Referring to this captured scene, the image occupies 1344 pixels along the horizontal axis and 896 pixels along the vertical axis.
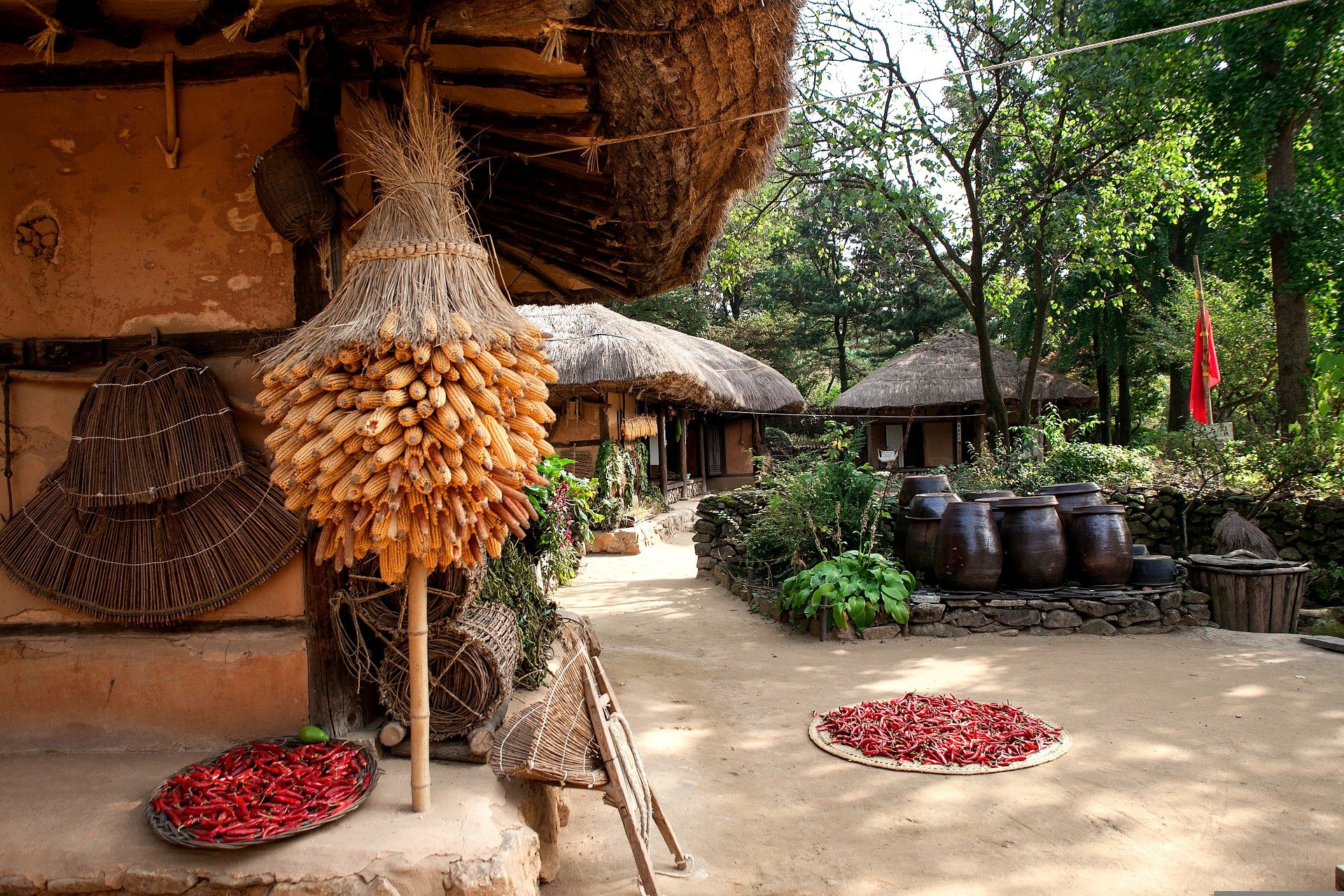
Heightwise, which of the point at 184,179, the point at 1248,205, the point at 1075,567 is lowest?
the point at 1075,567

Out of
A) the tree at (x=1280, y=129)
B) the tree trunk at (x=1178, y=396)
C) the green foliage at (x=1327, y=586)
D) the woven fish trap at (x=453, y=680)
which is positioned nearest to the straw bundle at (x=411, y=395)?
the woven fish trap at (x=453, y=680)

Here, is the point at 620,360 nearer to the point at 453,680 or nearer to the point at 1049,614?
the point at 1049,614

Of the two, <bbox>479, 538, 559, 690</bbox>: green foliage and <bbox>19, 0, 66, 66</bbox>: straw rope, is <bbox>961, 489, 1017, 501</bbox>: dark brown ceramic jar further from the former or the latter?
<bbox>19, 0, 66, 66</bbox>: straw rope

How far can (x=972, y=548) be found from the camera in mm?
6598

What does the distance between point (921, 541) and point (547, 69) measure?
552cm

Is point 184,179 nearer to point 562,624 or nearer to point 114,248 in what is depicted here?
point 114,248

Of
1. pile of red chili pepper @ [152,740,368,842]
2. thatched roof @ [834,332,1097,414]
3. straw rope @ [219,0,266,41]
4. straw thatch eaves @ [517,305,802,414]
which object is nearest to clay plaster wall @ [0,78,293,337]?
straw rope @ [219,0,266,41]

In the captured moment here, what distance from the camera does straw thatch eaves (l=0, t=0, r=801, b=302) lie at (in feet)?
7.83

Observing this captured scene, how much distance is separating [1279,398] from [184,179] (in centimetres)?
1148

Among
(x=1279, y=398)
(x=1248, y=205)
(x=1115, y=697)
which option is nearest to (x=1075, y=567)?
(x=1115, y=697)

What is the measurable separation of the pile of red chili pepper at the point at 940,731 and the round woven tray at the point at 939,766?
29mm

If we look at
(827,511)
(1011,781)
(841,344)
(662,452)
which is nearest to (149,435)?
(1011,781)

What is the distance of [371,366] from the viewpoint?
2.03 metres

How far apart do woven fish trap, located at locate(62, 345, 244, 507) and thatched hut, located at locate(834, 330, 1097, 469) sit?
15.2 meters
